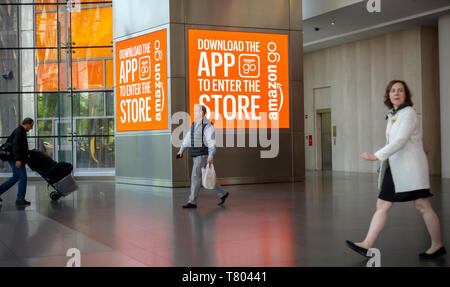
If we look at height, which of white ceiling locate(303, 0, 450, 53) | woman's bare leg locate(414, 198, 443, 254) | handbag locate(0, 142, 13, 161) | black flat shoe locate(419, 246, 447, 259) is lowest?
black flat shoe locate(419, 246, 447, 259)

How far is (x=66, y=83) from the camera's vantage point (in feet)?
60.4

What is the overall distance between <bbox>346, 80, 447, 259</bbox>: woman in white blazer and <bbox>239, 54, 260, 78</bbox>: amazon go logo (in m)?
9.03

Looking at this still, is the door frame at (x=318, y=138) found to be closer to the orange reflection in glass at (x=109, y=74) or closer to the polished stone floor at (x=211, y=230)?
the orange reflection in glass at (x=109, y=74)

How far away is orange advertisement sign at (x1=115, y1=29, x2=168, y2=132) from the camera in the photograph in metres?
13.9

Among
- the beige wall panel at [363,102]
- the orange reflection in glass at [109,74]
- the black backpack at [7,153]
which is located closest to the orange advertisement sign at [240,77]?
the black backpack at [7,153]

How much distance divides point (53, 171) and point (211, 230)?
5068mm

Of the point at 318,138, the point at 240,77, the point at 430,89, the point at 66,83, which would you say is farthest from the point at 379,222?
the point at 318,138

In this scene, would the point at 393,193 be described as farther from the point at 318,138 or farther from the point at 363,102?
the point at 318,138

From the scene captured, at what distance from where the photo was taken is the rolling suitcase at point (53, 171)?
10656 mm

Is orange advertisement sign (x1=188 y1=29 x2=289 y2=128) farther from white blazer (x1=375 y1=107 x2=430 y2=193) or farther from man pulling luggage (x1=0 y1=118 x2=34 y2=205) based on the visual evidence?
white blazer (x1=375 y1=107 x2=430 y2=193)

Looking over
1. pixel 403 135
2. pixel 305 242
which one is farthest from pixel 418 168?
pixel 305 242

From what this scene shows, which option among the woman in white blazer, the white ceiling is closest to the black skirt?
the woman in white blazer

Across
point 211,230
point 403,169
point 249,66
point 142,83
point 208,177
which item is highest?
point 249,66

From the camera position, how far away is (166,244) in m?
6.12
